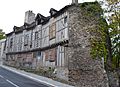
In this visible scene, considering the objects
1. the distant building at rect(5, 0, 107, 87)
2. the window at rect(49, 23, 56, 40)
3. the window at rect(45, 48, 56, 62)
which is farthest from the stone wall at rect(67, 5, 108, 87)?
the window at rect(49, 23, 56, 40)

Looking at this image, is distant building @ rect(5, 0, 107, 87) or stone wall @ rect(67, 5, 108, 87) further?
distant building @ rect(5, 0, 107, 87)

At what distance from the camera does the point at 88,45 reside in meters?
23.3

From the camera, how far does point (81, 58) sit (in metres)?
22.9

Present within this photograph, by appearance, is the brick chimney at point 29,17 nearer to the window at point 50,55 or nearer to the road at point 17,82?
the window at point 50,55

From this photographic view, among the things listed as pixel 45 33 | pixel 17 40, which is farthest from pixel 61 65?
pixel 17 40

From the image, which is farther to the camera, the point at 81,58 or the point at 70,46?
the point at 70,46

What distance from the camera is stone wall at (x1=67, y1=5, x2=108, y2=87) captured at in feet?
72.8

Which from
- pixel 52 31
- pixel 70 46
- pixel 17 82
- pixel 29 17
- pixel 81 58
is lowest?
pixel 17 82

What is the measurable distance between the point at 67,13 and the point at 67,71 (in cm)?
730

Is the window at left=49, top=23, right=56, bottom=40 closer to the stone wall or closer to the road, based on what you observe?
the stone wall

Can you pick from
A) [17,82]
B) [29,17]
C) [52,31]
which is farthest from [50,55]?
[29,17]

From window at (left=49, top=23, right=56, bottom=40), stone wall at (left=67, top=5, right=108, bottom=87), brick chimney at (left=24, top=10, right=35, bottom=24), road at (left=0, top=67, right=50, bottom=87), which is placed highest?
brick chimney at (left=24, top=10, right=35, bottom=24)

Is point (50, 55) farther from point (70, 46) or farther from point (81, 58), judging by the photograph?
point (81, 58)

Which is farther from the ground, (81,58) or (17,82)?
(81,58)
